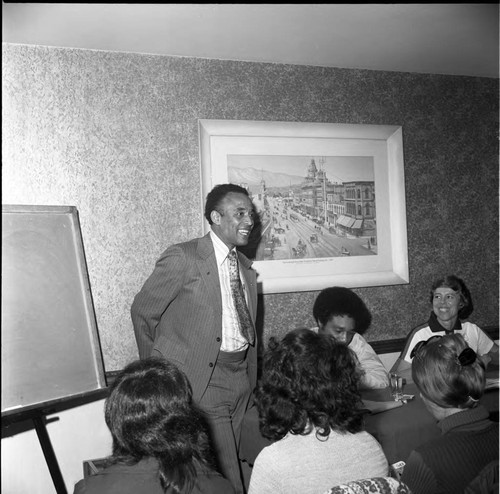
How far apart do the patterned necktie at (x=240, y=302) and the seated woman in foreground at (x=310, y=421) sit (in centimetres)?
85

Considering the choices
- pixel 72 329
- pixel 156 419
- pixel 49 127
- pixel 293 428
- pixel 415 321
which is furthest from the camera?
pixel 415 321

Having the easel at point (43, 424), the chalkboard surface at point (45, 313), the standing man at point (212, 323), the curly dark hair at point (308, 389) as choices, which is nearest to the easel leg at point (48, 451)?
the easel at point (43, 424)

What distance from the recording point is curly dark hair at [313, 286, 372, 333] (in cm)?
285

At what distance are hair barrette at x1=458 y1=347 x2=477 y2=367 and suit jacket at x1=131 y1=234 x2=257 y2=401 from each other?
1.05m

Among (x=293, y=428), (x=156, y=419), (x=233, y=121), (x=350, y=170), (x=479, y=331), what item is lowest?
(x=479, y=331)

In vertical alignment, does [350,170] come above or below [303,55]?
below

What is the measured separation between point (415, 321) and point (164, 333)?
161 centimetres

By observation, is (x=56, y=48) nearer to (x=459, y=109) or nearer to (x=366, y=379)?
(x=366, y=379)

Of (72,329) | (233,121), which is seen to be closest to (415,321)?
(233,121)

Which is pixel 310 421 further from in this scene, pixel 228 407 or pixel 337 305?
pixel 337 305

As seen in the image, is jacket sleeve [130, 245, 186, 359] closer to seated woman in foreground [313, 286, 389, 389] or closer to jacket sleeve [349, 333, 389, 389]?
seated woman in foreground [313, 286, 389, 389]

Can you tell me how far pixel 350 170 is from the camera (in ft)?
10.7

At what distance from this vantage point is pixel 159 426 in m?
1.25

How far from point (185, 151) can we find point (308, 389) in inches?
67.8
